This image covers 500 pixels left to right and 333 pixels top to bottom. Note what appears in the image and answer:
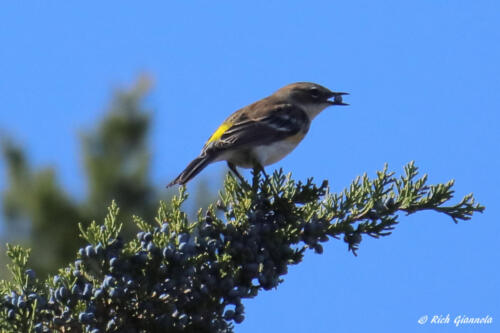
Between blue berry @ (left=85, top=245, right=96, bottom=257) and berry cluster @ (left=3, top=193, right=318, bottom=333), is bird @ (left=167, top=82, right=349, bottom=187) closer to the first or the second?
berry cluster @ (left=3, top=193, right=318, bottom=333)

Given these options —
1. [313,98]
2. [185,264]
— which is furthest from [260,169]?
[313,98]

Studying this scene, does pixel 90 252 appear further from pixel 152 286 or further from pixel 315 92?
pixel 315 92

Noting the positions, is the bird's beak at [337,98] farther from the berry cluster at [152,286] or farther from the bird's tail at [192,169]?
the berry cluster at [152,286]

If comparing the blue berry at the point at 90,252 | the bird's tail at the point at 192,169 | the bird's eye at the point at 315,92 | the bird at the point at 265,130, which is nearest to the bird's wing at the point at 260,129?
the bird at the point at 265,130

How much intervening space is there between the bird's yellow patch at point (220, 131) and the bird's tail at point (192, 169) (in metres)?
0.35

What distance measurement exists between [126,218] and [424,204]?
218 inches

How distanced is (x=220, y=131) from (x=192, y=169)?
2.93 ft

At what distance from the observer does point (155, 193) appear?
433 inches

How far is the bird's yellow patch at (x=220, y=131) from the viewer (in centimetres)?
688

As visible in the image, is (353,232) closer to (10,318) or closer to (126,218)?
(10,318)

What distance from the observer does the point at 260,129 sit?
23.3 ft

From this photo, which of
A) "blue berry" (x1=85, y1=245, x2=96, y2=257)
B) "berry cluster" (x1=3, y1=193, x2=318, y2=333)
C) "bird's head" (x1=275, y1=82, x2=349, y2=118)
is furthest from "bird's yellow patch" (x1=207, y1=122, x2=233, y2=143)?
"blue berry" (x1=85, y1=245, x2=96, y2=257)

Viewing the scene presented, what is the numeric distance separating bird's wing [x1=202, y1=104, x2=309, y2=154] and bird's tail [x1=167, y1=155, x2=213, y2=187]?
0.11 meters

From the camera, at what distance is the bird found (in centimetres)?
656
